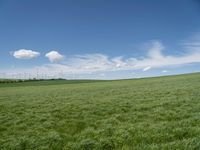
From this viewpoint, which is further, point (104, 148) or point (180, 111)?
point (180, 111)

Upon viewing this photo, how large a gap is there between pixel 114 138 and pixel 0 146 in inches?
154

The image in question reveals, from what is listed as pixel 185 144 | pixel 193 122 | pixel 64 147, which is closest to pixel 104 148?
pixel 64 147

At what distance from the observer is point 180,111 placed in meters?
12.1

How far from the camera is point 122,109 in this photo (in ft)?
46.2

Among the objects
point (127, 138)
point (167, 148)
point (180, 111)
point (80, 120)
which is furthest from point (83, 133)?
point (180, 111)

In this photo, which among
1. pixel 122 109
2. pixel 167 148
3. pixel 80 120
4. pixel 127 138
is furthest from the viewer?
pixel 122 109

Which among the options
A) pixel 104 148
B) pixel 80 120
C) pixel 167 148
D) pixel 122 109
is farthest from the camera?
pixel 122 109

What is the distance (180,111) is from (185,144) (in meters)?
5.29

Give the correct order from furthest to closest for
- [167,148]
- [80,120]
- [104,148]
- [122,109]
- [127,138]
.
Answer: [122,109] < [80,120] < [127,138] < [104,148] < [167,148]

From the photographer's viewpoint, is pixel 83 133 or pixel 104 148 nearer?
pixel 104 148

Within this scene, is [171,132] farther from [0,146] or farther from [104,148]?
[0,146]

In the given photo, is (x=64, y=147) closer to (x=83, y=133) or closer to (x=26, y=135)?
(x=83, y=133)

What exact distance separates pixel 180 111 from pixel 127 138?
16.8 feet

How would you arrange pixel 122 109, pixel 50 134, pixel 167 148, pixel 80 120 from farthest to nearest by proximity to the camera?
pixel 122 109
pixel 80 120
pixel 50 134
pixel 167 148
